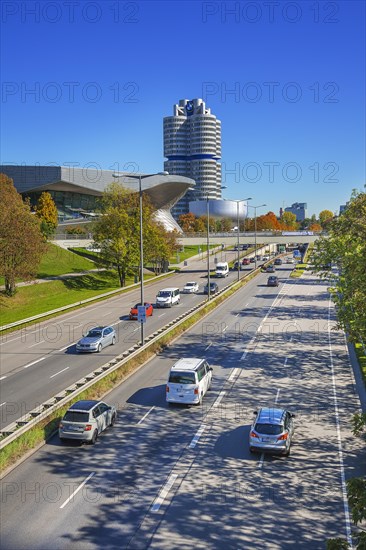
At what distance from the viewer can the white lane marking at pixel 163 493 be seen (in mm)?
14292

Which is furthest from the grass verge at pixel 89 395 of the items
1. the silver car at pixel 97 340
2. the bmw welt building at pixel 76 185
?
the bmw welt building at pixel 76 185

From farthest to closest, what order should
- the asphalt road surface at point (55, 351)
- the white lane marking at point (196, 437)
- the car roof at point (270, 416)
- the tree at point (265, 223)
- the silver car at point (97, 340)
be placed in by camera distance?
the tree at point (265, 223)
the silver car at point (97, 340)
the asphalt road surface at point (55, 351)
the white lane marking at point (196, 437)
the car roof at point (270, 416)

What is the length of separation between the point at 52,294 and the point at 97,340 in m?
26.7

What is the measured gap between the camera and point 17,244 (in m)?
50.5

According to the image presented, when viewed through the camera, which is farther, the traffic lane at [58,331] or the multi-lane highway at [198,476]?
the traffic lane at [58,331]

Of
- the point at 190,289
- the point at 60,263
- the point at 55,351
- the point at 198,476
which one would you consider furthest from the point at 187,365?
the point at 60,263

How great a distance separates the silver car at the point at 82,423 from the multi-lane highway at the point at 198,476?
44cm

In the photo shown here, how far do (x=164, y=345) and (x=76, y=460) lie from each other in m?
16.6

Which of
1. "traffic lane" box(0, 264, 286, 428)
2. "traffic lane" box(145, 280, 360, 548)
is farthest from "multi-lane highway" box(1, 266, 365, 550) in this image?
"traffic lane" box(0, 264, 286, 428)

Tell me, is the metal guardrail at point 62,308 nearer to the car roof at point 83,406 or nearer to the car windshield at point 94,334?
the car windshield at point 94,334

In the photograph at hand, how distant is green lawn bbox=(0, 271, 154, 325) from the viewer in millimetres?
47906

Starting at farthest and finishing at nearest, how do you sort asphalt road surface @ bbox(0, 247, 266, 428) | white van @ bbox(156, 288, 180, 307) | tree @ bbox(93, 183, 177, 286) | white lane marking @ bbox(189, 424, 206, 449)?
tree @ bbox(93, 183, 177, 286), white van @ bbox(156, 288, 180, 307), asphalt road surface @ bbox(0, 247, 266, 428), white lane marking @ bbox(189, 424, 206, 449)

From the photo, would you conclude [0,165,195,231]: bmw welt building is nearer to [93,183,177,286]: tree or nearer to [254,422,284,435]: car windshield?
[93,183,177,286]: tree

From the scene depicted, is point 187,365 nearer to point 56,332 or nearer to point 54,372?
point 54,372
